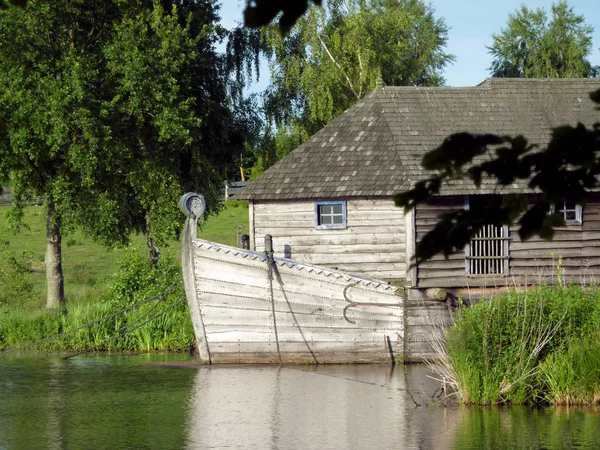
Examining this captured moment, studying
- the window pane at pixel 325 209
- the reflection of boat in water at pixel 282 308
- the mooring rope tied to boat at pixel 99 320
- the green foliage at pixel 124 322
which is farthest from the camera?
the green foliage at pixel 124 322

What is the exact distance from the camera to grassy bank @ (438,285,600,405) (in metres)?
15.2

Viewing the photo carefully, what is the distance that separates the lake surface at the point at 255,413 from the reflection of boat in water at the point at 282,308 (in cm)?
41

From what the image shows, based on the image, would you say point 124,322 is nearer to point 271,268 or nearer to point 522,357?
point 271,268

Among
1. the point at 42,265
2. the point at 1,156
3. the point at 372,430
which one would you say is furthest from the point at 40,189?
the point at 372,430

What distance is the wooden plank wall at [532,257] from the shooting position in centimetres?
2117

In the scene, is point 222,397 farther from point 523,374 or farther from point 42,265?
point 42,265

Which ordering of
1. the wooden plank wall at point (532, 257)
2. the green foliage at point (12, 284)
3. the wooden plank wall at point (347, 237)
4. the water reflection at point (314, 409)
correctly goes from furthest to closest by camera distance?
the green foliage at point (12, 284) < the wooden plank wall at point (347, 237) < the wooden plank wall at point (532, 257) < the water reflection at point (314, 409)

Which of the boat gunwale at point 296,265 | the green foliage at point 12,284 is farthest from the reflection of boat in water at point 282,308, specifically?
the green foliage at point 12,284

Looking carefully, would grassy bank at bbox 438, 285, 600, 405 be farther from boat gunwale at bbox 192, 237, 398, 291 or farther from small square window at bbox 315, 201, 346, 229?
small square window at bbox 315, 201, 346, 229

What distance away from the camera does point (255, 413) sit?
16.0m

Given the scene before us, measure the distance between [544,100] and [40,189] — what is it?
13.1m

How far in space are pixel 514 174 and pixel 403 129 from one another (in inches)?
725

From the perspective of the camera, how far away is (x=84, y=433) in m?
14.7

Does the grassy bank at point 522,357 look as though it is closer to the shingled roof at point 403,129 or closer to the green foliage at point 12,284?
the shingled roof at point 403,129
